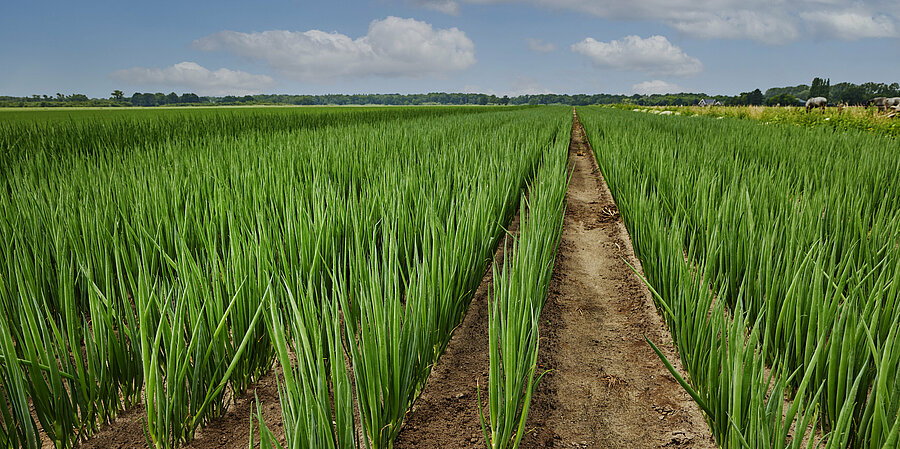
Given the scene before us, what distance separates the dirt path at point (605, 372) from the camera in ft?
3.92

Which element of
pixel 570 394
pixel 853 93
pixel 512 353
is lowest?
pixel 570 394

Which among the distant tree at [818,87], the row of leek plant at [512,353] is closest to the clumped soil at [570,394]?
the row of leek plant at [512,353]

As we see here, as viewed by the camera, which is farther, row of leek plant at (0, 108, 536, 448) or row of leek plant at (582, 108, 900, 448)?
row of leek plant at (0, 108, 536, 448)

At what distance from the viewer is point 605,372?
1480 mm

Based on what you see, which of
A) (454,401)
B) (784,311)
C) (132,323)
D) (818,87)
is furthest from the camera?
(818,87)

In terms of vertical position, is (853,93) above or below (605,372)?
above

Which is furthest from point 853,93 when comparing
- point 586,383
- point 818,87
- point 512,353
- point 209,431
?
point 209,431

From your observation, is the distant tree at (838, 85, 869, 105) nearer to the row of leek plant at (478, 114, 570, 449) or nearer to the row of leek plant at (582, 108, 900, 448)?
the row of leek plant at (582, 108, 900, 448)

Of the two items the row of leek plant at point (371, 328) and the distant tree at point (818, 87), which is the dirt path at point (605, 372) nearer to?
the row of leek plant at point (371, 328)

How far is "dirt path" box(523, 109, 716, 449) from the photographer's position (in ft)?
3.92

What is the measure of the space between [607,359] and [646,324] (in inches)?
13.3

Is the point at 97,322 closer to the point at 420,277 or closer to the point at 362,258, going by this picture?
the point at 362,258

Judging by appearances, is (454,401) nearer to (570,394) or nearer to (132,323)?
(570,394)

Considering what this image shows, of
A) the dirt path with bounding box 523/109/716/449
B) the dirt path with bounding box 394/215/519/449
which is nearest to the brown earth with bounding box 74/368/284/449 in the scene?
the dirt path with bounding box 394/215/519/449
